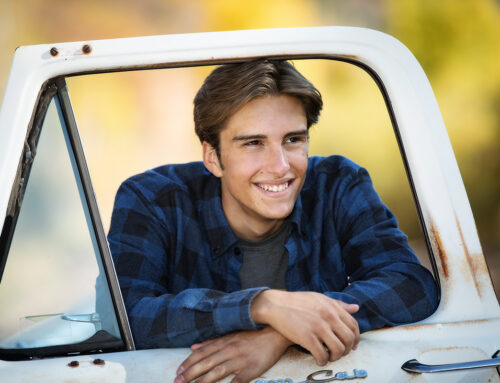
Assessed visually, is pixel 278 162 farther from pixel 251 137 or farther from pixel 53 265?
pixel 53 265

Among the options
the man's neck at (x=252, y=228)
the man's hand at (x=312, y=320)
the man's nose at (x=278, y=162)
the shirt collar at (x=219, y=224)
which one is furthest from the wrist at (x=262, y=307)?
the man's neck at (x=252, y=228)

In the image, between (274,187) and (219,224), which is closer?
(274,187)

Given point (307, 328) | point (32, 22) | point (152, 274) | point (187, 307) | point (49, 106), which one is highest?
point (32, 22)

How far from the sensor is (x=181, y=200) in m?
2.16

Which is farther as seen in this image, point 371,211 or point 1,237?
point 371,211

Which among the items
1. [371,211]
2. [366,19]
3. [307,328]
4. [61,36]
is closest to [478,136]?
[366,19]

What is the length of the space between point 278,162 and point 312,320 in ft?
2.20

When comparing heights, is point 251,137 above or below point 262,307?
above

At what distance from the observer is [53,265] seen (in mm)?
1383

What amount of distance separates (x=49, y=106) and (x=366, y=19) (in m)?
6.76

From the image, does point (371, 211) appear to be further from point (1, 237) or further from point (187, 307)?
point (1, 237)

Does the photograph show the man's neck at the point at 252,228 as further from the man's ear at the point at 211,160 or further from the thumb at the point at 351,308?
the thumb at the point at 351,308

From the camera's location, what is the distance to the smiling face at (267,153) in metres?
1.97

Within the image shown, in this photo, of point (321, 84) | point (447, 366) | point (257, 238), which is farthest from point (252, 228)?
point (321, 84)
